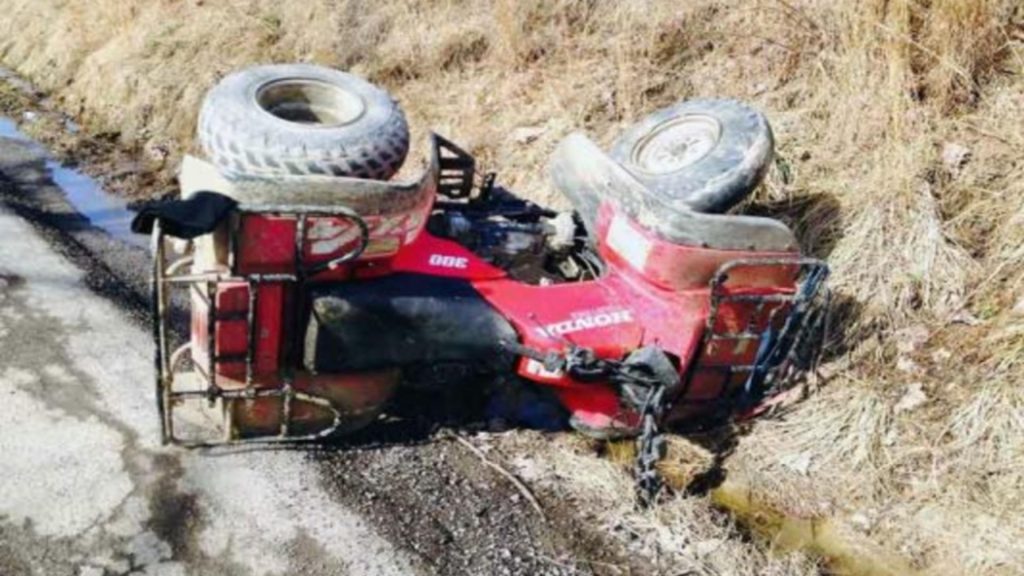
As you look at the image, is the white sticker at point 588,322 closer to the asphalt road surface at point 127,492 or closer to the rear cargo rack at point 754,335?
the rear cargo rack at point 754,335

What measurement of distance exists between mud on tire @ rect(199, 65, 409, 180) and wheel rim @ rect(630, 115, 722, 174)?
4.33 ft

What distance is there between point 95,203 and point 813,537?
5.18 m

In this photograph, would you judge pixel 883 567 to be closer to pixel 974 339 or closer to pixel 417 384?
pixel 974 339

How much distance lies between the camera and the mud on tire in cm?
382

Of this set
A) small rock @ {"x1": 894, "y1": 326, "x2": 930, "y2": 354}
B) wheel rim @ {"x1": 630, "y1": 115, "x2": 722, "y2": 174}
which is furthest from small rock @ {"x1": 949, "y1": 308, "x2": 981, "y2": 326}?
wheel rim @ {"x1": 630, "y1": 115, "x2": 722, "y2": 174}

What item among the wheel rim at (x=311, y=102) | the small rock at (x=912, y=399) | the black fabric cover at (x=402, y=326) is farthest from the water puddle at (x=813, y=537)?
the wheel rim at (x=311, y=102)

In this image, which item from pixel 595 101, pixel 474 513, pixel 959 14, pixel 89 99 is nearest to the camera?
pixel 474 513

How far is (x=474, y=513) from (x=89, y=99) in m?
6.68

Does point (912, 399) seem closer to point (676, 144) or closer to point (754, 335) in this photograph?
point (754, 335)

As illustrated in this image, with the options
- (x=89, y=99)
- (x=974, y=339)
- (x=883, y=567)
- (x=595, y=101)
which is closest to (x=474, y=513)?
(x=883, y=567)

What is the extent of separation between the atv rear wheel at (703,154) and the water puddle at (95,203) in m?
3.30

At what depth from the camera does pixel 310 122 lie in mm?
4398

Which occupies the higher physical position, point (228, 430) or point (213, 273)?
point (213, 273)

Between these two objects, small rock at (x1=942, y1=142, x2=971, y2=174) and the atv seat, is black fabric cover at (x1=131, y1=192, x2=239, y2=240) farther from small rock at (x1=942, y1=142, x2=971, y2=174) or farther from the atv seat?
small rock at (x1=942, y1=142, x2=971, y2=174)
